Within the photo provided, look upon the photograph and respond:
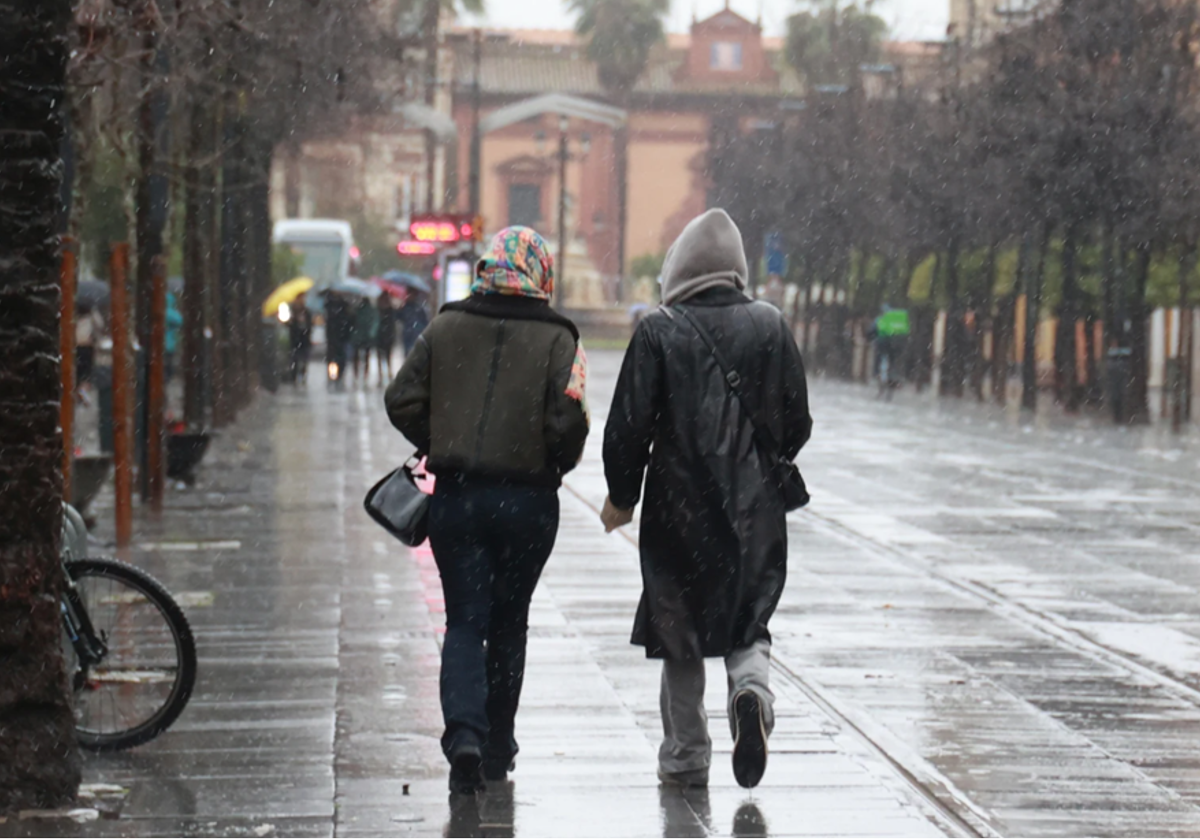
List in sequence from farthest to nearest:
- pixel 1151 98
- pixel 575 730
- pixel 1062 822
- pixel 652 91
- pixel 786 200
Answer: pixel 652 91, pixel 786 200, pixel 1151 98, pixel 575 730, pixel 1062 822

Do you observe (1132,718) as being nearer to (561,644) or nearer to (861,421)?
(561,644)

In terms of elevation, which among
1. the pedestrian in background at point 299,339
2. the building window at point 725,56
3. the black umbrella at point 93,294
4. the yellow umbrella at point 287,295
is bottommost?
the pedestrian in background at point 299,339

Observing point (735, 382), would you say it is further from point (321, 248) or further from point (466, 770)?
point (321, 248)

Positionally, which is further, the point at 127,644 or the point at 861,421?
the point at 861,421

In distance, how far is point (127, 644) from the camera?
315 inches

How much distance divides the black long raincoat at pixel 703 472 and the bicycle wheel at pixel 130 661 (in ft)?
5.72

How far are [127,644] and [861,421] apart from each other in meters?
25.7

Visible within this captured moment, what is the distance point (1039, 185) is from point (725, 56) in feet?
270

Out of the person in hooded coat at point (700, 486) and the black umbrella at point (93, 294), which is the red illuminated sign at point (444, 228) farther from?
the person in hooded coat at point (700, 486)

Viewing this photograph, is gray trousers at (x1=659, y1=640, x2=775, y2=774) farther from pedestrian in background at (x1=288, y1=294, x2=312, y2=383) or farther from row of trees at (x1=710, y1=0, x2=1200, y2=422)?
pedestrian in background at (x1=288, y1=294, x2=312, y2=383)

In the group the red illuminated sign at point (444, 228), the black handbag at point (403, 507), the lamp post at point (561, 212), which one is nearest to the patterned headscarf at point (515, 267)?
the black handbag at point (403, 507)

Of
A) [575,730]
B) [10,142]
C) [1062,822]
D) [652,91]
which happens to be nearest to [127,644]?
[575,730]

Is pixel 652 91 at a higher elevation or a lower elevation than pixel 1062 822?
higher

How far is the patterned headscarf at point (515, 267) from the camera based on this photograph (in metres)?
6.97
